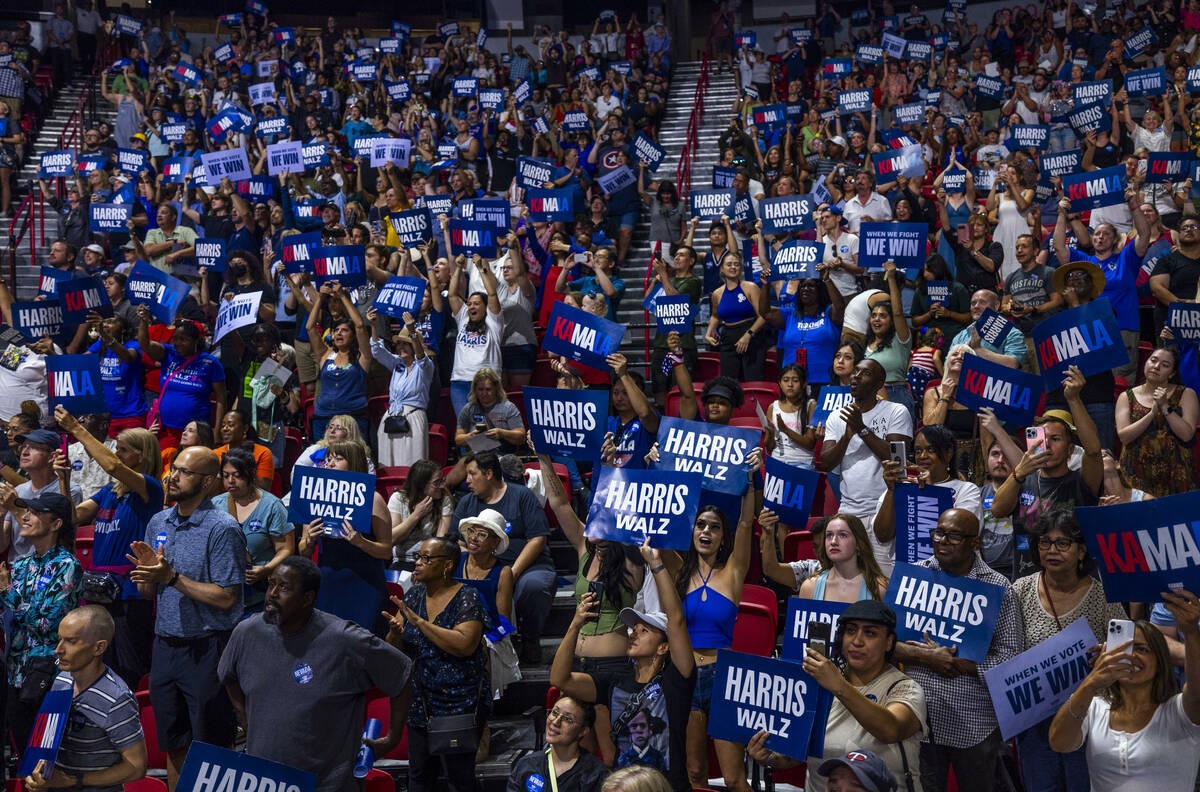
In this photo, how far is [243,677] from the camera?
17.3 feet

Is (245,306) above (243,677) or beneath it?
above

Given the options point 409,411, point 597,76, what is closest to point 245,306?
point 409,411

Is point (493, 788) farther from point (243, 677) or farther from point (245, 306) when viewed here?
point (245, 306)

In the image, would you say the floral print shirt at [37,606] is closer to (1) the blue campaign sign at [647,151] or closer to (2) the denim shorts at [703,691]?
(2) the denim shorts at [703,691]

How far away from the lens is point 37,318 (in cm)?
1084

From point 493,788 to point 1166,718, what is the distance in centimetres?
336

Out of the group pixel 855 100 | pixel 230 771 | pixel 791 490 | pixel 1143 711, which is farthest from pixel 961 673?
pixel 855 100

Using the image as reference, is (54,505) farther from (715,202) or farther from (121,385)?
(715,202)

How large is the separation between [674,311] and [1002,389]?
3545mm

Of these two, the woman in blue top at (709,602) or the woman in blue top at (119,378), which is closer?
the woman in blue top at (709,602)

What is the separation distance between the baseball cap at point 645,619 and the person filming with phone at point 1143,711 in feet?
5.57

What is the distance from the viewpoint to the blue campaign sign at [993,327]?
891 cm

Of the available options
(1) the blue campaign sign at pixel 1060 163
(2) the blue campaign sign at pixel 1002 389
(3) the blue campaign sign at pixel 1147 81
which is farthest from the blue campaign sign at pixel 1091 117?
(2) the blue campaign sign at pixel 1002 389

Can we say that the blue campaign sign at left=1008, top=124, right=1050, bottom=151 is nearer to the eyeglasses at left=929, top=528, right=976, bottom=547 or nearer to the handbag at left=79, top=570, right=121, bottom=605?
the eyeglasses at left=929, top=528, right=976, bottom=547
